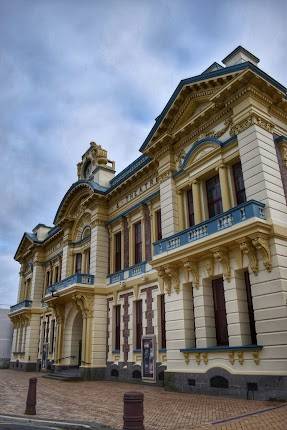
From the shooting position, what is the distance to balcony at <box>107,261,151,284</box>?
20062 mm

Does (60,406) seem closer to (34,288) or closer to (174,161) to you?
(174,161)

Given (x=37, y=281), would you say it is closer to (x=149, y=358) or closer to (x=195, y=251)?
(x=149, y=358)

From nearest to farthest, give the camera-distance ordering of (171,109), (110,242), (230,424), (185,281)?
(230,424) < (185,281) < (171,109) < (110,242)

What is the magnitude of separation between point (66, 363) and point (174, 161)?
16530mm

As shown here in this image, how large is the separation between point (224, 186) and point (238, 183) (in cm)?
58

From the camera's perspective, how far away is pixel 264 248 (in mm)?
12430

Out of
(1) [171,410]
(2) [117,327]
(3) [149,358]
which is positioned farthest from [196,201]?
(2) [117,327]

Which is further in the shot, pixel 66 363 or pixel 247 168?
pixel 66 363

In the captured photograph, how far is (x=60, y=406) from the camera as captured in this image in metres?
11.5

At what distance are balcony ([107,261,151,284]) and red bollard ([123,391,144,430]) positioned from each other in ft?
41.8

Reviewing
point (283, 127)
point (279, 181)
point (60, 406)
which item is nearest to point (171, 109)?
point (283, 127)

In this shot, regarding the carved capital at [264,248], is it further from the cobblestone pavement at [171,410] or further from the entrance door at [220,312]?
the cobblestone pavement at [171,410]

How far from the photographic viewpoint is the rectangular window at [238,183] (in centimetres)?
1497

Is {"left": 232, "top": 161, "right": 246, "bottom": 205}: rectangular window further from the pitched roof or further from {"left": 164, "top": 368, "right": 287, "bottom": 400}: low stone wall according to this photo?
{"left": 164, "top": 368, "right": 287, "bottom": 400}: low stone wall
